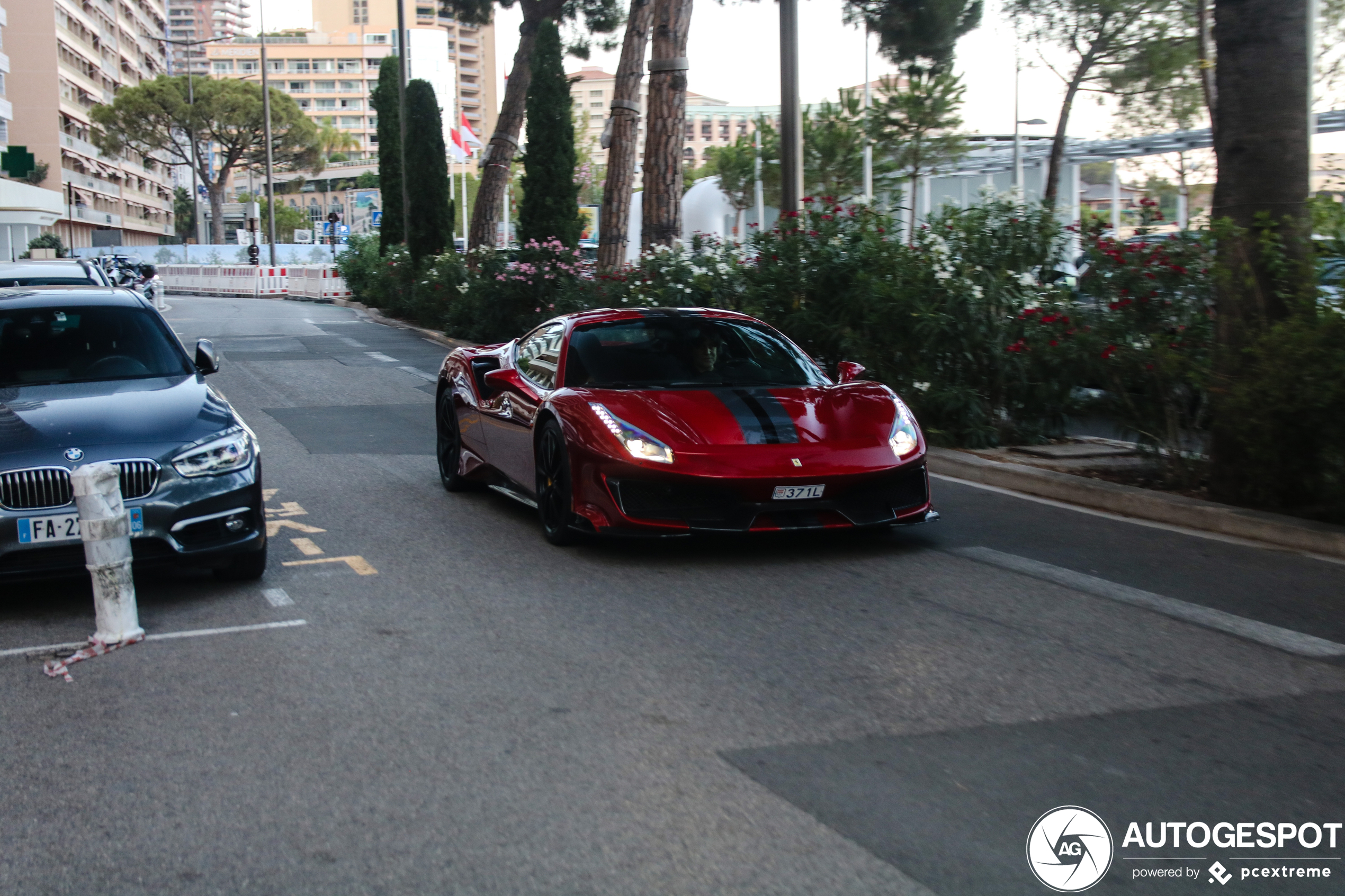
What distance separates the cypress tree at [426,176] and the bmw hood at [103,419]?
2739 centimetres

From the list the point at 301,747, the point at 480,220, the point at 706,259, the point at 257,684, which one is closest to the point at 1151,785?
the point at 301,747

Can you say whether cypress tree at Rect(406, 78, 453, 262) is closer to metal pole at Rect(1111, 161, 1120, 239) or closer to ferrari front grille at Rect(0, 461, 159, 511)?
metal pole at Rect(1111, 161, 1120, 239)

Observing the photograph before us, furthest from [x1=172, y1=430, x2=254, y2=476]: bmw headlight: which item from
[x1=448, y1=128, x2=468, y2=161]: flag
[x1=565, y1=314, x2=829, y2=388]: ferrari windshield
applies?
[x1=448, y1=128, x2=468, y2=161]: flag

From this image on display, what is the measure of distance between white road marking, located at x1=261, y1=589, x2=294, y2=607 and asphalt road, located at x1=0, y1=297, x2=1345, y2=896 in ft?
0.08

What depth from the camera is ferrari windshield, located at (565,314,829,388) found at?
7.96 metres

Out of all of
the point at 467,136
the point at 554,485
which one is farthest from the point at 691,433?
the point at 467,136

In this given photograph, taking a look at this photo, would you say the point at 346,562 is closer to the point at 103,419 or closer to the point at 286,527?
the point at 286,527

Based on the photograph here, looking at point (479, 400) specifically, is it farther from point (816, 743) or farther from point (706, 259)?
point (706, 259)

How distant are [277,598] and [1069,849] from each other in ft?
13.5

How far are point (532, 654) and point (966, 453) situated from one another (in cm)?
578

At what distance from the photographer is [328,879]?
339 centimetres

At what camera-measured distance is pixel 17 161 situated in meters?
39.8

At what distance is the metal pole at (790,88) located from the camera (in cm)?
1454

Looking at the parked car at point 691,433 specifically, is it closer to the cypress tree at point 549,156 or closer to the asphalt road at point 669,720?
the asphalt road at point 669,720
